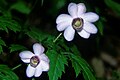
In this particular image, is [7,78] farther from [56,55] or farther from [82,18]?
[82,18]

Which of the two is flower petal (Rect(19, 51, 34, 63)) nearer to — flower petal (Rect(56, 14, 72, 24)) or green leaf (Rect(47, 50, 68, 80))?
green leaf (Rect(47, 50, 68, 80))

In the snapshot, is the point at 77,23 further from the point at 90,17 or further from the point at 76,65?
the point at 76,65

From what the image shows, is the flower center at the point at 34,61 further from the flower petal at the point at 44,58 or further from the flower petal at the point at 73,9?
the flower petal at the point at 73,9

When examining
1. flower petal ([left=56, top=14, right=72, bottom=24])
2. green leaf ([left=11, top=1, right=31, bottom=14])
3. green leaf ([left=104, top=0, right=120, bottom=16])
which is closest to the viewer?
flower petal ([left=56, top=14, right=72, bottom=24])

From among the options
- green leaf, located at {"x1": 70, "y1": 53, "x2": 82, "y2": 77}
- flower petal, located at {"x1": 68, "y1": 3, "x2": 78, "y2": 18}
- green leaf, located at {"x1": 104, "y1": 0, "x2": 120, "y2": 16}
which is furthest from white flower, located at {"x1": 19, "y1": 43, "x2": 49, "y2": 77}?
green leaf, located at {"x1": 104, "y1": 0, "x2": 120, "y2": 16}

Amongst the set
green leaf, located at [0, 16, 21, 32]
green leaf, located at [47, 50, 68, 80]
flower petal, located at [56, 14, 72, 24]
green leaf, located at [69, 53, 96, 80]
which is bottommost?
green leaf, located at [69, 53, 96, 80]

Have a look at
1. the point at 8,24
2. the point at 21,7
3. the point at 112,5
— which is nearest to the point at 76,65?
the point at 8,24

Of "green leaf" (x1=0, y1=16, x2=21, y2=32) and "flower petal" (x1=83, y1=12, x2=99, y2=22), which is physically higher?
"green leaf" (x1=0, y1=16, x2=21, y2=32)
